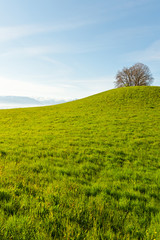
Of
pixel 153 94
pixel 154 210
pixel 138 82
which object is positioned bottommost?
pixel 154 210

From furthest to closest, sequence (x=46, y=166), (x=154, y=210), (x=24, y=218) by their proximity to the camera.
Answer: (x=46, y=166) < (x=154, y=210) < (x=24, y=218)

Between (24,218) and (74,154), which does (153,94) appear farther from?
(24,218)

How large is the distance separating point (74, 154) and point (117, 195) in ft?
14.6

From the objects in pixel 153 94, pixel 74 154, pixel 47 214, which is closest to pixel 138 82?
pixel 153 94

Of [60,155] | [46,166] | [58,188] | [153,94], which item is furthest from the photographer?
[153,94]

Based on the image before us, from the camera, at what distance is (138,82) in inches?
2950

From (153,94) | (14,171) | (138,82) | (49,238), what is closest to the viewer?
(49,238)

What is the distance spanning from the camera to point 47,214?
10.4 feet

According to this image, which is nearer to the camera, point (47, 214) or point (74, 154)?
point (47, 214)

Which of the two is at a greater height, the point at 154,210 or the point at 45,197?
the point at 45,197

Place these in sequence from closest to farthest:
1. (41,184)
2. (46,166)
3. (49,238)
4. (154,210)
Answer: (49,238) → (154,210) → (41,184) → (46,166)

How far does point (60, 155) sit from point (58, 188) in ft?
13.0

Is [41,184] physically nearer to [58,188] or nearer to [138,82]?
[58,188]

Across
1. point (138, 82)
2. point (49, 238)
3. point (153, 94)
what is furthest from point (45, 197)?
point (138, 82)
